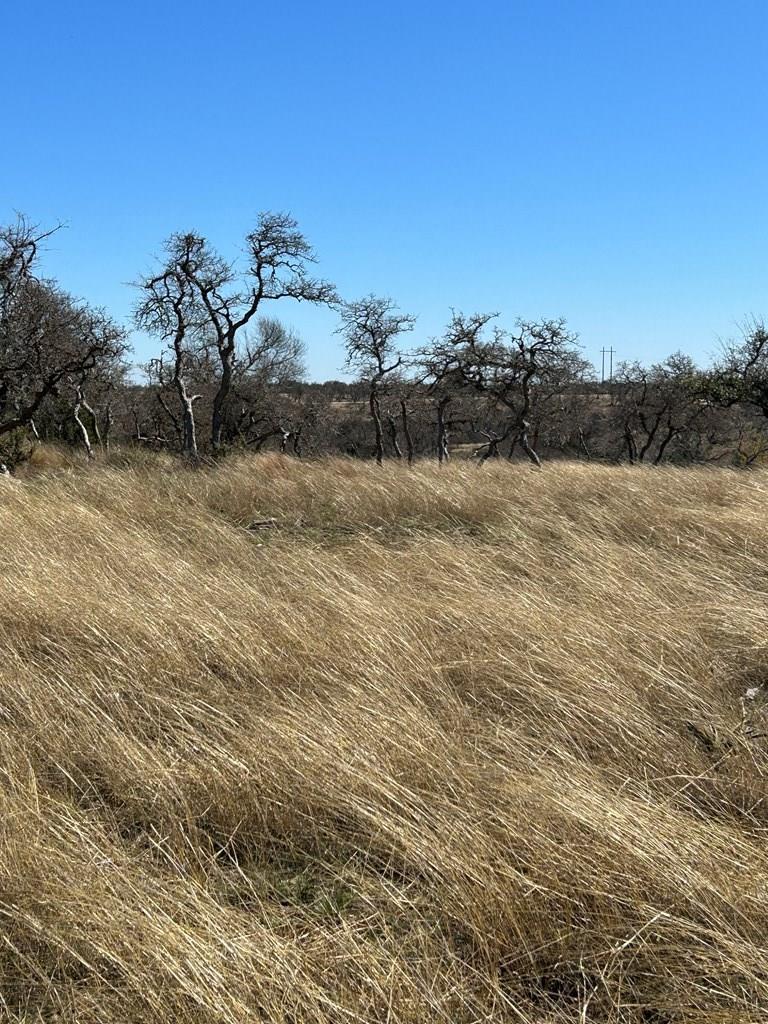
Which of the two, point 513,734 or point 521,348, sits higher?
point 521,348

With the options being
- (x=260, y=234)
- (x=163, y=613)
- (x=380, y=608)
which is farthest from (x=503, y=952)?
(x=260, y=234)

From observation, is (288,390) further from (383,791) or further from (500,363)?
(383,791)

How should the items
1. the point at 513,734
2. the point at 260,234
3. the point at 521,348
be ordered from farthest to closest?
the point at 521,348 → the point at 260,234 → the point at 513,734

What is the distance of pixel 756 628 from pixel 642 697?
3.53 ft

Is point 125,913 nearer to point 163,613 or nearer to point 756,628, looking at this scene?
point 163,613

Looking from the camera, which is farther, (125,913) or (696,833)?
(696,833)

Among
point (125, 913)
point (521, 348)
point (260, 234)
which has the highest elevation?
point (260, 234)

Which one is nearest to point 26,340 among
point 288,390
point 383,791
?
point 383,791

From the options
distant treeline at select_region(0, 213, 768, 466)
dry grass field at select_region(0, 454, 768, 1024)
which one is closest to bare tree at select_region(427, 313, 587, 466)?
distant treeline at select_region(0, 213, 768, 466)

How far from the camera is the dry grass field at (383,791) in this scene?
1.73 meters

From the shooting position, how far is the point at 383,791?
94.8 inches

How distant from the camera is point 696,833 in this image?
7.18ft

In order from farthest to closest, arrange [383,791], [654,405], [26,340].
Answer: [654,405]
[26,340]
[383,791]

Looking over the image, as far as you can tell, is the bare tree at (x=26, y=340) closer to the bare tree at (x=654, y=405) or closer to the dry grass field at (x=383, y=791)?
the dry grass field at (x=383, y=791)
